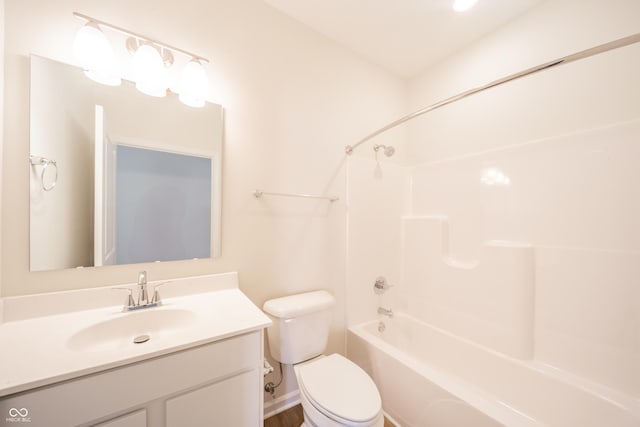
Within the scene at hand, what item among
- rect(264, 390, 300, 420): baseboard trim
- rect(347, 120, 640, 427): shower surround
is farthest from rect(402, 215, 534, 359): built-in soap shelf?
rect(264, 390, 300, 420): baseboard trim

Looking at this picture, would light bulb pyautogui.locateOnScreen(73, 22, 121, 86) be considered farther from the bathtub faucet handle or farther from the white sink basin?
the bathtub faucet handle

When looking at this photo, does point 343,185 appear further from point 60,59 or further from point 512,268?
point 60,59

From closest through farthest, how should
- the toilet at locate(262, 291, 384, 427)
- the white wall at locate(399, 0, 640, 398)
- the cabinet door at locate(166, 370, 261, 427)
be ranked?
1. the cabinet door at locate(166, 370, 261, 427)
2. the toilet at locate(262, 291, 384, 427)
3. the white wall at locate(399, 0, 640, 398)

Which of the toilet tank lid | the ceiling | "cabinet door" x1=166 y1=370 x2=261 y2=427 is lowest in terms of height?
"cabinet door" x1=166 y1=370 x2=261 y2=427

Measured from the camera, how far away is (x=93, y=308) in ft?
3.27

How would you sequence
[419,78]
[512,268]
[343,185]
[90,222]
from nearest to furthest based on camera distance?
[90,222], [512,268], [343,185], [419,78]

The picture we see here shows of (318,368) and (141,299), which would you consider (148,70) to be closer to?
(141,299)

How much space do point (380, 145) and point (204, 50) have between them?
1.32 metres

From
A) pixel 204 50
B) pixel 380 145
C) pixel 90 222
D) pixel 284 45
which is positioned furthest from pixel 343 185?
pixel 90 222

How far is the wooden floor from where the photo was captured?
54.4 inches

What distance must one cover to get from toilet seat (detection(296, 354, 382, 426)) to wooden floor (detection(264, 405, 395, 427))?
0.44m

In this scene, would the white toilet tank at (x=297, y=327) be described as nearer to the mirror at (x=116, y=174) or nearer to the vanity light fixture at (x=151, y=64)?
the mirror at (x=116, y=174)

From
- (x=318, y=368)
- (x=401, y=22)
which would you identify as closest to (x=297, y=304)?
(x=318, y=368)

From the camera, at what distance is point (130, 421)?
683mm
